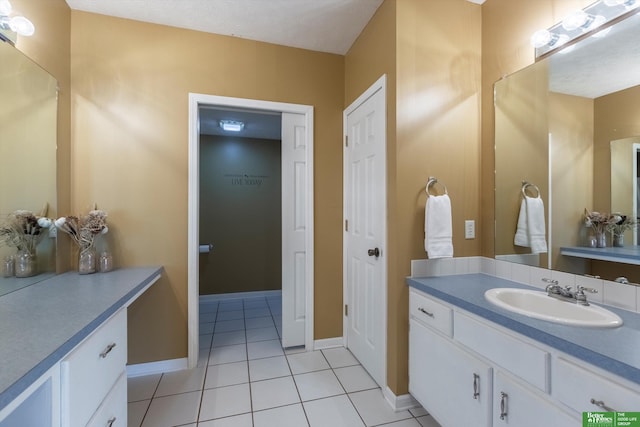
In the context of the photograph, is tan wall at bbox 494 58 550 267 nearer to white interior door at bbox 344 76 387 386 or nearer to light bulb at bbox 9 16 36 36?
white interior door at bbox 344 76 387 386

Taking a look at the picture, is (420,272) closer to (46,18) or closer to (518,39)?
(518,39)

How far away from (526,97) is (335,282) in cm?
192

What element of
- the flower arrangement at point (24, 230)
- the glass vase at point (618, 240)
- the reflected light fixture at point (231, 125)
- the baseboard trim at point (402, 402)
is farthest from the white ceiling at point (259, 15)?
the baseboard trim at point (402, 402)

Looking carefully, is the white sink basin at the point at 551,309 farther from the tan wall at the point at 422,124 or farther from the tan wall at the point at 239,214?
the tan wall at the point at 239,214

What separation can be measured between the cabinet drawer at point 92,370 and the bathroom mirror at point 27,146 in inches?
25.9

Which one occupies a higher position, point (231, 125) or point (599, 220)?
point (231, 125)

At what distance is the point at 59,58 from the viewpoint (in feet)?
5.91

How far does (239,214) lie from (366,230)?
7.84 feet

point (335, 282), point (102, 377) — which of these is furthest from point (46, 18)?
point (335, 282)

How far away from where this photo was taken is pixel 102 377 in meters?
1.10

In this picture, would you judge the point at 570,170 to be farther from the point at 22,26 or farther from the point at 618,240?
the point at 22,26

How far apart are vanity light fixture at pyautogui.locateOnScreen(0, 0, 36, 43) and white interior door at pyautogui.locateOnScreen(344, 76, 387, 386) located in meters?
2.06

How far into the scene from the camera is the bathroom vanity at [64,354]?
750 mm

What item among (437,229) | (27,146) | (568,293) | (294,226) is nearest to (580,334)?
(568,293)
